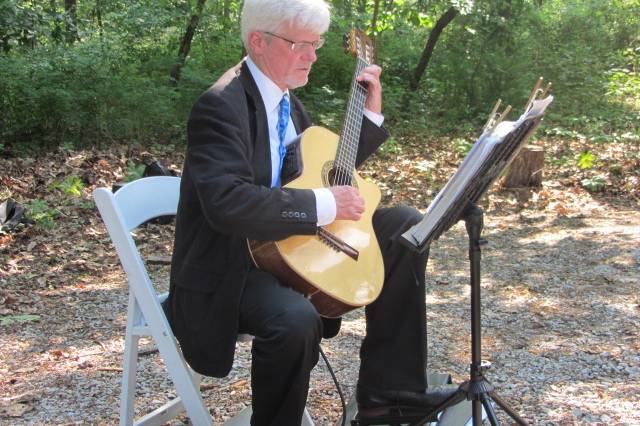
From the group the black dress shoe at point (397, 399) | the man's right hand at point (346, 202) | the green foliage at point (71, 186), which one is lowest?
the green foliage at point (71, 186)

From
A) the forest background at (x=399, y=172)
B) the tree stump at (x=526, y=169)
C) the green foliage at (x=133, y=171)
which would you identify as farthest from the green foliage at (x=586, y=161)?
the green foliage at (x=133, y=171)

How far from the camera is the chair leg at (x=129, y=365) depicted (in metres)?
2.13

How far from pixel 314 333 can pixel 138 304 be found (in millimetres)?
587

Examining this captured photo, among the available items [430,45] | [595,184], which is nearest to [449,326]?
[595,184]

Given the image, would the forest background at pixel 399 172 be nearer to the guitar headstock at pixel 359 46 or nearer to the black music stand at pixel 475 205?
the black music stand at pixel 475 205

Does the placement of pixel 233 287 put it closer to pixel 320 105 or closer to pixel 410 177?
pixel 410 177

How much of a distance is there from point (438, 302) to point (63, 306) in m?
2.15

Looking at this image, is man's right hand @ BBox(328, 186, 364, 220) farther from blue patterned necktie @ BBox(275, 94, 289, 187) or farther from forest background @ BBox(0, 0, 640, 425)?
forest background @ BBox(0, 0, 640, 425)

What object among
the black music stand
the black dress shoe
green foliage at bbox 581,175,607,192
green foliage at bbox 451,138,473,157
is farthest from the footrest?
green foliage at bbox 451,138,473,157

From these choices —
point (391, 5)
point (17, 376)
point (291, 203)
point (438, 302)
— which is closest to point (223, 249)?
point (291, 203)

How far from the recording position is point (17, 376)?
3.04 meters

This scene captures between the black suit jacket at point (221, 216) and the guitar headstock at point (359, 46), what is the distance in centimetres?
58

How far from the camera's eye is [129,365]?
2.15m

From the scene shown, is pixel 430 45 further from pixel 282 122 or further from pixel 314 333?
pixel 314 333
